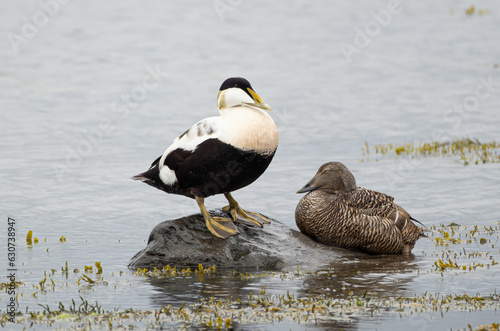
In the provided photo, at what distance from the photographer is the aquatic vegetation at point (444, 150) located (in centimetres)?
1563

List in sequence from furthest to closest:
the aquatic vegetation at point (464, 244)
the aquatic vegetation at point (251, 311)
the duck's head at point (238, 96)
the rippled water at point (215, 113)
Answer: the rippled water at point (215, 113), the aquatic vegetation at point (464, 244), the duck's head at point (238, 96), the aquatic vegetation at point (251, 311)

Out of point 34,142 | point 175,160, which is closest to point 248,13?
point 34,142

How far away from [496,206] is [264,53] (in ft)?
58.3

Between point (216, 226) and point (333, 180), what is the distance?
1603 millimetres

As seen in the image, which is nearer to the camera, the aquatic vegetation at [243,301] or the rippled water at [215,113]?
the aquatic vegetation at [243,301]

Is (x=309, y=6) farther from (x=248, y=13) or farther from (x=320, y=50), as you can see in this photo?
(x=320, y=50)

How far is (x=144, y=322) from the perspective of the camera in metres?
6.94

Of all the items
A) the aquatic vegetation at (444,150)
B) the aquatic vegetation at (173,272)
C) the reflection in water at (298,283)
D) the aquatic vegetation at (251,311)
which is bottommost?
→ the aquatic vegetation at (251,311)

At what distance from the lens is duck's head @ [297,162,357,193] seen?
982 cm

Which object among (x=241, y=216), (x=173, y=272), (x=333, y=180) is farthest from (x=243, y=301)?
(x=333, y=180)

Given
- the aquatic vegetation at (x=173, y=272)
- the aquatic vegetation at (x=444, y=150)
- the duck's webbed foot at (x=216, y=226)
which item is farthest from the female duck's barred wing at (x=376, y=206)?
the aquatic vegetation at (x=444, y=150)

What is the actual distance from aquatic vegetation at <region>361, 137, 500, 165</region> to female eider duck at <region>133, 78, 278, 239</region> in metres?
7.12

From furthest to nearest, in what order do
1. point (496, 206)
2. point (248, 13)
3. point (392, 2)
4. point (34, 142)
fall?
point (392, 2), point (248, 13), point (34, 142), point (496, 206)

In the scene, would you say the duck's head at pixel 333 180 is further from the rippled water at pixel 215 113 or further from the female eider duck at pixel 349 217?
the rippled water at pixel 215 113
